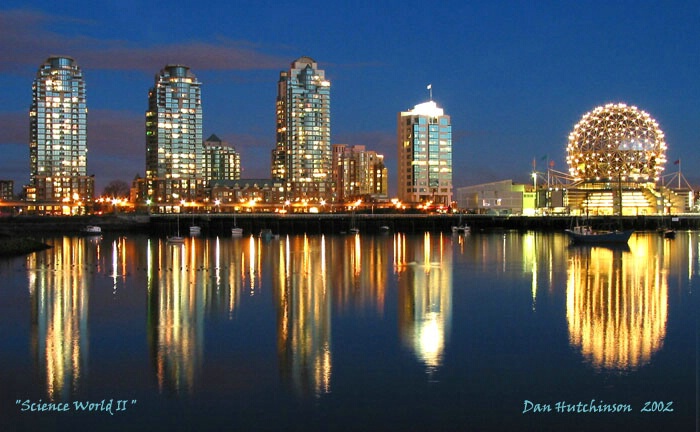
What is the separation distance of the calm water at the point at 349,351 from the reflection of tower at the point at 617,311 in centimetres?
Result: 11

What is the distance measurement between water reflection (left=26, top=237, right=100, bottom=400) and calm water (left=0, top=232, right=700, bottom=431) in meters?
0.10

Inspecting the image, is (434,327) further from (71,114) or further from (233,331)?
(71,114)

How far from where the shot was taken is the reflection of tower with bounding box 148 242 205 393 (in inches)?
813

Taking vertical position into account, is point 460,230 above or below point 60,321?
above

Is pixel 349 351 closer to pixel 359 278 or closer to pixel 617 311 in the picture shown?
pixel 617 311

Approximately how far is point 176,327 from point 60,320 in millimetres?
4999

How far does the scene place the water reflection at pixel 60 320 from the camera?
67.5ft

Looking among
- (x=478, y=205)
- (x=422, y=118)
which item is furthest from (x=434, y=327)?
(x=422, y=118)

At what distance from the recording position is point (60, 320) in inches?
1136

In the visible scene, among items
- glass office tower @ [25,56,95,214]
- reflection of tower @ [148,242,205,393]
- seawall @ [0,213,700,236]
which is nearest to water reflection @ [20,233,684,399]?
reflection of tower @ [148,242,205,393]

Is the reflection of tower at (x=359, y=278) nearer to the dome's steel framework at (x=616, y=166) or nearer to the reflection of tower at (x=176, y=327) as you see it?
the reflection of tower at (x=176, y=327)

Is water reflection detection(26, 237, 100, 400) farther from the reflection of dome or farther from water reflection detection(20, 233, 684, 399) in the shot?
the reflection of dome

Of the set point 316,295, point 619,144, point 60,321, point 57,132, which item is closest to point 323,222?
point 619,144

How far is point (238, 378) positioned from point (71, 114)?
18866cm
